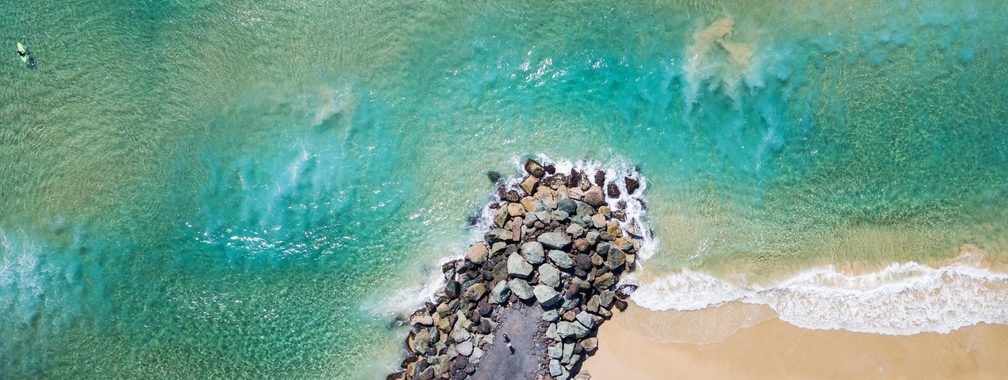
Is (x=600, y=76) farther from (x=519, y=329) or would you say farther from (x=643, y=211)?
(x=519, y=329)

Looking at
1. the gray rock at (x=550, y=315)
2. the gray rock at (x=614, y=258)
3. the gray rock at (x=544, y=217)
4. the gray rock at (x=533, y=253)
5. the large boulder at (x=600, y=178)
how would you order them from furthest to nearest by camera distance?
the large boulder at (x=600, y=178), the gray rock at (x=544, y=217), the gray rock at (x=614, y=258), the gray rock at (x=533, y=253), the gray rock at (x=550, y=315)

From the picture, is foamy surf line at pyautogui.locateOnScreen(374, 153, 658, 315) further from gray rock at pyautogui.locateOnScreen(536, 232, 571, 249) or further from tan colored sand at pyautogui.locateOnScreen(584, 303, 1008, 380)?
tan colored sand at pyautogui.locateOnScreen(584, 303, 1008, 380)

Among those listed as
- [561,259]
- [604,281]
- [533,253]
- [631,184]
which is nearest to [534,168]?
[533,253]

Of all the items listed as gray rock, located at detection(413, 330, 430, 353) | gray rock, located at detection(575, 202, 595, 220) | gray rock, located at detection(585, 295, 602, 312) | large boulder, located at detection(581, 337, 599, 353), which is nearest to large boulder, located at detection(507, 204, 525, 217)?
gray rock, located at detection(575, 202, 595, 220)

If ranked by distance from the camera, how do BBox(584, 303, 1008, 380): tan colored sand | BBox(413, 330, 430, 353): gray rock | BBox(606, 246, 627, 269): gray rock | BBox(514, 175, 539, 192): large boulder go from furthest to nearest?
BBox(514, 175, 539, 192): large boulder
BBox(413, 330, 430, 353): gray rock
BBox(606, 246, 627, 269): gray rock
BBox(584, 303, 1008, 380): tan colored sand

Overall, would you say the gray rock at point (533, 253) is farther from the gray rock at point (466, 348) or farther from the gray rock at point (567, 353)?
the gray rock at point (466, 348)

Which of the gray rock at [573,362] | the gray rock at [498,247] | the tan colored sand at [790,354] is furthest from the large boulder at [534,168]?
the gray rock at [573,362]

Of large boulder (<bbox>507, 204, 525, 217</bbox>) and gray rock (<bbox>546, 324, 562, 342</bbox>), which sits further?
large boulder (<bbox>507, 204, 525, 217</bbox>)
